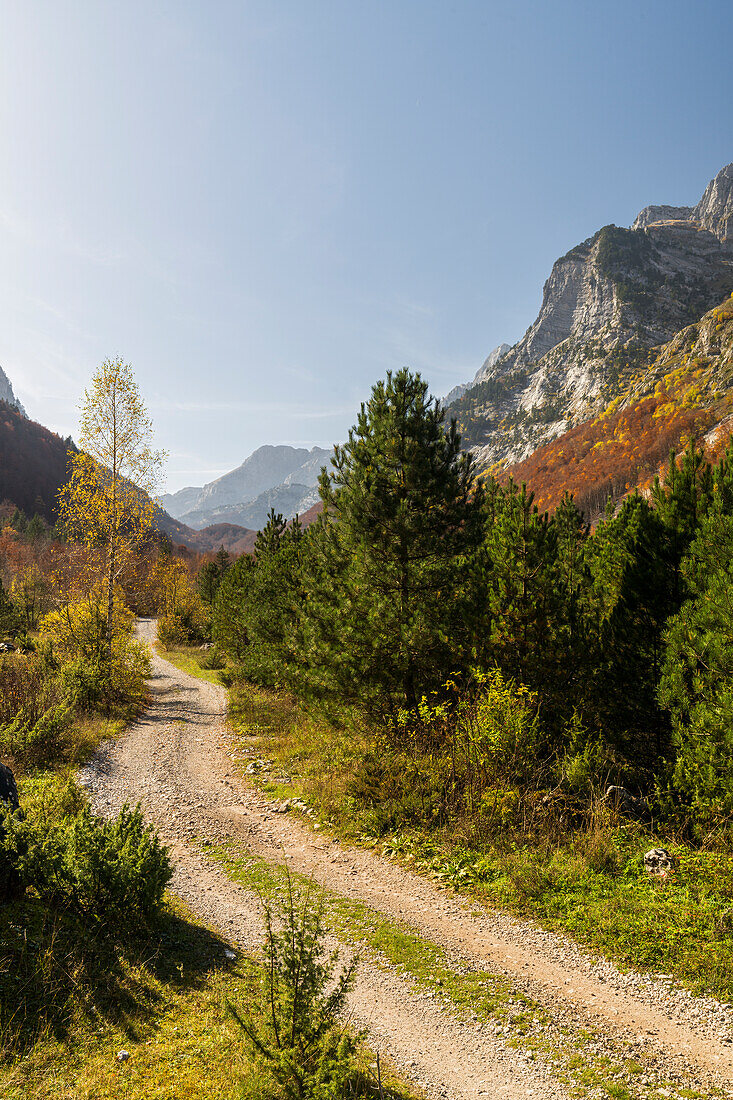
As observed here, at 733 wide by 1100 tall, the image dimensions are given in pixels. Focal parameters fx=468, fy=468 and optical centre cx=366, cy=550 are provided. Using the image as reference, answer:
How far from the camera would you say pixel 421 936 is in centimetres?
565

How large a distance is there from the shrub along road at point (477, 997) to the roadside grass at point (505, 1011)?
0.04ft

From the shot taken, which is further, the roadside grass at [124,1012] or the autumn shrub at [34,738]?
the autumn shrub at [34,738]

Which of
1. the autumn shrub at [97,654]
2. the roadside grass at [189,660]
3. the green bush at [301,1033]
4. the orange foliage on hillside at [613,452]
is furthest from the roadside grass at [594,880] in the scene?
the orange foliage on hillside at [613,452]

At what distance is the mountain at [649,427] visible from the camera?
89438 millimetres

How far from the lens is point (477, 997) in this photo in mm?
4594

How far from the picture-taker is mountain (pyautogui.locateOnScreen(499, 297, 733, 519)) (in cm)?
8944

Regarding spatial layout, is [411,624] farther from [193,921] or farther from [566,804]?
[193,921]

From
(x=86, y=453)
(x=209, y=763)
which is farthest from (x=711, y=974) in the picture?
(x=86, y=453)

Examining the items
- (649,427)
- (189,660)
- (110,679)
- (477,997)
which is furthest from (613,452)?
(477,997)

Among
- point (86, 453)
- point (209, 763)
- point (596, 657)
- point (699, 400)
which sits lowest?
point (209, 763)

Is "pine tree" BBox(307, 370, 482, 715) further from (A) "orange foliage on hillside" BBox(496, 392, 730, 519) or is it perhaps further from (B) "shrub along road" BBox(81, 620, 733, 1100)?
(A) "orange foliage on hillside" BBox(496, 392, 730, 519)

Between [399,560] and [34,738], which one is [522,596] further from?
[34,738]

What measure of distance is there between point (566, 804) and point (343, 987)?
614 centimetres

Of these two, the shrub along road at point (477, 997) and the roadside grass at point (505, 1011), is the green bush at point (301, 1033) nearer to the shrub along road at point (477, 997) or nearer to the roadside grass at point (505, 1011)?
the shrub along road at point (477, 997)
